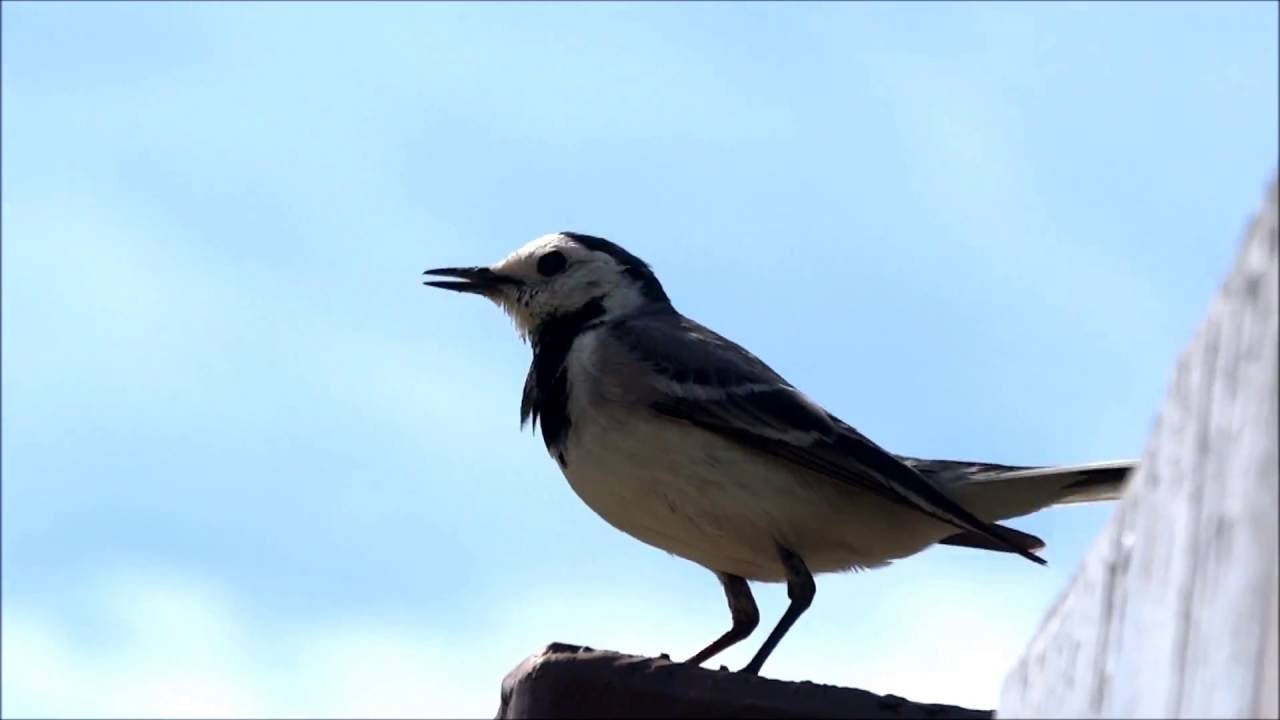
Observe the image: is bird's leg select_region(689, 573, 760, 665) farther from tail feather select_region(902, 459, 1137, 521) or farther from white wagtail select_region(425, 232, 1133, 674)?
tail feather select_region(902, 459, 1137, 521)

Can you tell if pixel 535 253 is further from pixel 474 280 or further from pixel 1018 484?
pixel 1018 484

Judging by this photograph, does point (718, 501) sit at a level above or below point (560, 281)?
below

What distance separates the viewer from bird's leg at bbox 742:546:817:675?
6.84 meters

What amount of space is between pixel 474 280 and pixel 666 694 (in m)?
4.57

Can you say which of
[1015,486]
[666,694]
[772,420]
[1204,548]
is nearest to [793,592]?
[772,420]

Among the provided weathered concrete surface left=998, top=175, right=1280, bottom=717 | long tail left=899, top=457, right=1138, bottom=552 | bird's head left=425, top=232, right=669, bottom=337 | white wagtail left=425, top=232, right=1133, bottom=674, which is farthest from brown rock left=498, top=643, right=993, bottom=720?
bird's head left=425, top=232, right=669, bottom=337

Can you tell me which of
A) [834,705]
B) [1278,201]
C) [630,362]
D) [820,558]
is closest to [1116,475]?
[820,558]

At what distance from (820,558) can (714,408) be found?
2.23 ft

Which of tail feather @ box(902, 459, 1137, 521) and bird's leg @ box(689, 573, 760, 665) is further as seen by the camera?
tail feather @ box(902, 459, 1137, 521)

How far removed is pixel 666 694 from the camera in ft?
13.3

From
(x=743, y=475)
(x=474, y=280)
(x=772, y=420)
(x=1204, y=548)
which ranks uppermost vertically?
(x=474, y=280)

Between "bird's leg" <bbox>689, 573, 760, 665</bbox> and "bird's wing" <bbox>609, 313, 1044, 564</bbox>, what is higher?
"bird's wing" <bbox>609, 313, 1044, 564</bbox>

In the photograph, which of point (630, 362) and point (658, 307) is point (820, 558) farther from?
point (658, 307)

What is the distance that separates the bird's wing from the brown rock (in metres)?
2.86
